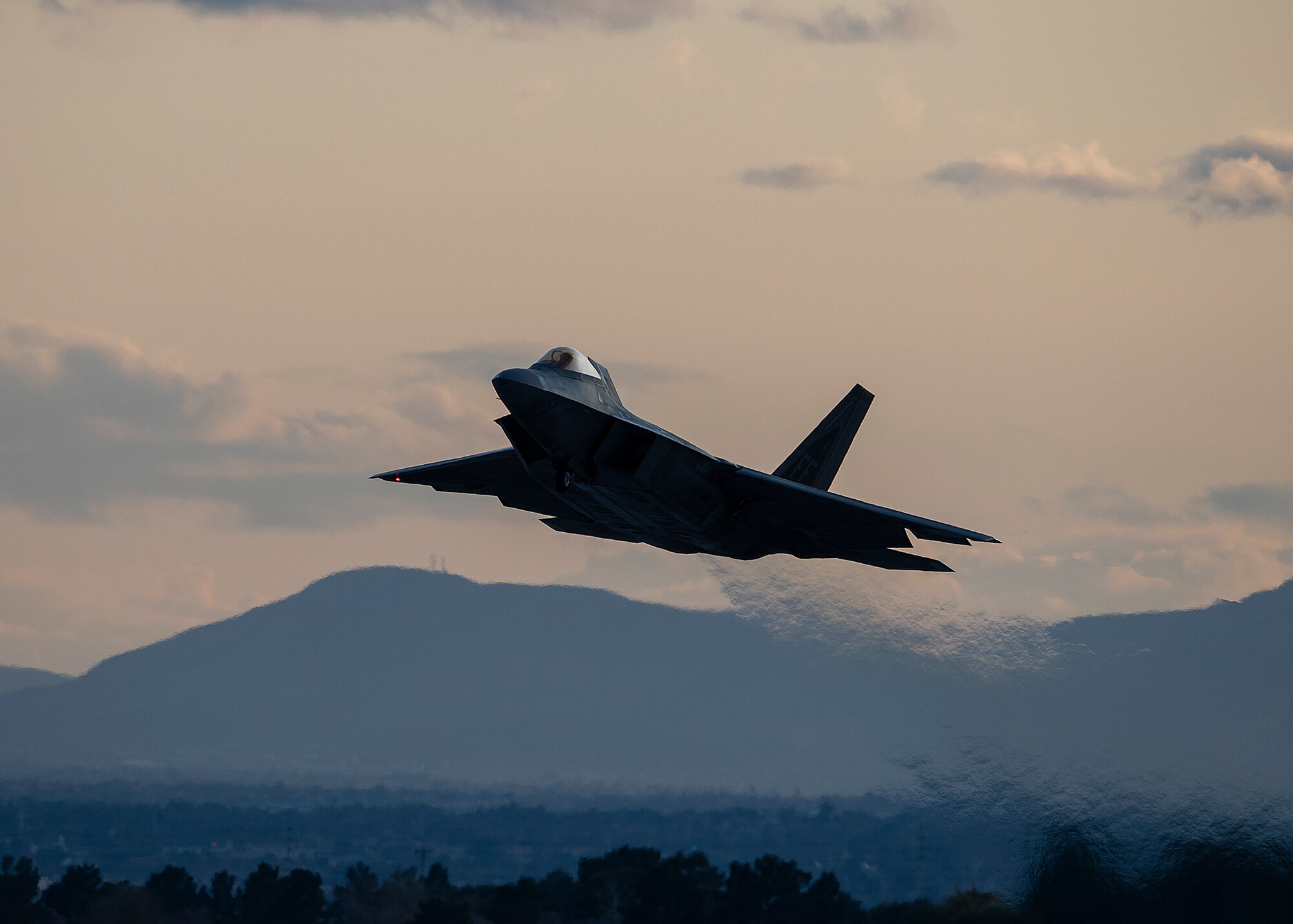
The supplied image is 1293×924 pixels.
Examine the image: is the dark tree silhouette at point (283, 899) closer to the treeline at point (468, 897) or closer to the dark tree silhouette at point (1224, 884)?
the treeline at point (468, 897)

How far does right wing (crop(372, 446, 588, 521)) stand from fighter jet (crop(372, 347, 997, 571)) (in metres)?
0.03

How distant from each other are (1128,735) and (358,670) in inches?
1382

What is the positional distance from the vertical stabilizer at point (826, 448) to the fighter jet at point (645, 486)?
32 millimetres

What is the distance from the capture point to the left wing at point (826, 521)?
24031mm

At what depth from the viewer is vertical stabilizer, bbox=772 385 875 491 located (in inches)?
1136

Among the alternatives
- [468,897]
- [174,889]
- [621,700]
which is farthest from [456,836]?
[621,700]

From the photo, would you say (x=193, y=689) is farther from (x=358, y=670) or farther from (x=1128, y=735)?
(x=1128, y=735)

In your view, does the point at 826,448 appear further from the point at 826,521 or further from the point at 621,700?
the point at 621,700

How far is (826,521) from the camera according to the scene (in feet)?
81.7

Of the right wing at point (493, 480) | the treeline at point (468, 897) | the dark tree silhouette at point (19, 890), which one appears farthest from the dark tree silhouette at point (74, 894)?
the right wing at point (493, 480)

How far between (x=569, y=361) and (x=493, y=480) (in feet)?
17.4

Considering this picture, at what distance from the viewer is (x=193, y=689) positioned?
5412 cm

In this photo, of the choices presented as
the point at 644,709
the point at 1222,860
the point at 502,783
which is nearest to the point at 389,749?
the point at 502,783

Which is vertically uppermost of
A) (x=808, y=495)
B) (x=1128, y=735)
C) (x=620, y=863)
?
(x=808, y=495)
